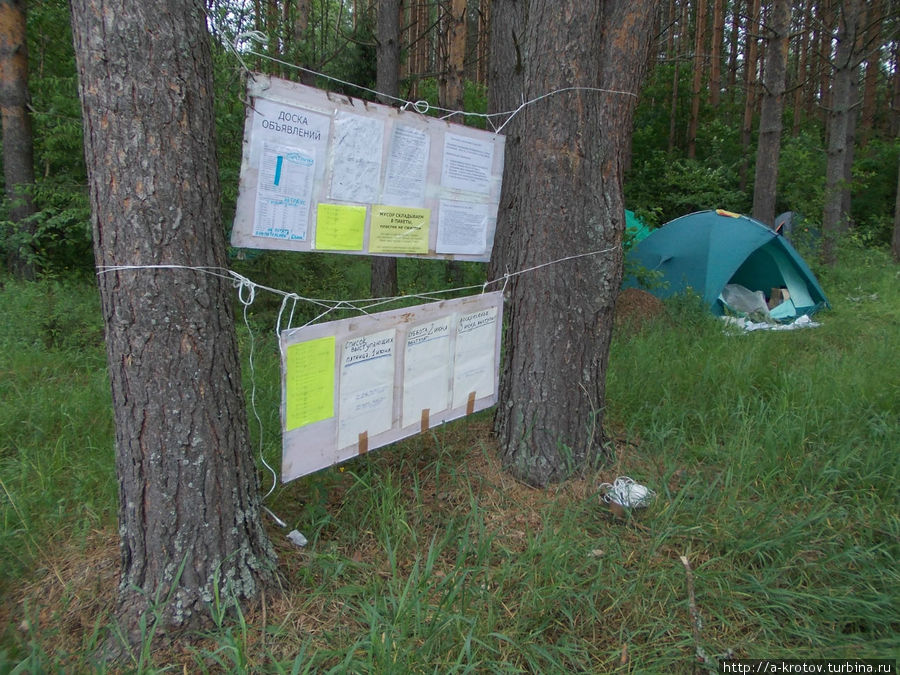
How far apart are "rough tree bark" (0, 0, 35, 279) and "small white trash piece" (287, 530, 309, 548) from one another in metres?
5.69

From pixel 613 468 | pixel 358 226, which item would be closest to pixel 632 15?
pixel 358 226

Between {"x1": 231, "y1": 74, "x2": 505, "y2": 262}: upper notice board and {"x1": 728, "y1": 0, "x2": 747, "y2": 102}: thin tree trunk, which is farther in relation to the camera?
{"x1": 728, "y1": 0, "x2": 747, "y2": 102}: thin tree trunk

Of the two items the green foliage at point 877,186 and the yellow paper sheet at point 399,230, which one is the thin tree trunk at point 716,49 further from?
the yellow paper sheet at point 399,230

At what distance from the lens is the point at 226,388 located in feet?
6.47

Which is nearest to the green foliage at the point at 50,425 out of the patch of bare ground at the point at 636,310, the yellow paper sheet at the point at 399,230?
the yellow paper sheet at the point at 399,230

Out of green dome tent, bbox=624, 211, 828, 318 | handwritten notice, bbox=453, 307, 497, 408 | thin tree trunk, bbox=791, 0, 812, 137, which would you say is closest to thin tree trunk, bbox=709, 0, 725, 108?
thin tree trunk, bbox=791, 0, 812, 137

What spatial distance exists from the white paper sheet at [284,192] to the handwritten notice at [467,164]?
2.27 ft

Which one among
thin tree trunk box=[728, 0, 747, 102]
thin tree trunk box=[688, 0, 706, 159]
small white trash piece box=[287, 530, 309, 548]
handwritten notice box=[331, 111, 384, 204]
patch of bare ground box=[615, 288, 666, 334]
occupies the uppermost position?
thin tree trunk box=[728, 0, 747, 102]

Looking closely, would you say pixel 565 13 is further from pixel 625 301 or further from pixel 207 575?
pixel 625 301

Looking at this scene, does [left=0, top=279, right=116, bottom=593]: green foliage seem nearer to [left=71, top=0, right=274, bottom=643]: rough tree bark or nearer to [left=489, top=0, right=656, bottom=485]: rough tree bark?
[left=71, top=0, right=274, bottom=643]: rough tree bark

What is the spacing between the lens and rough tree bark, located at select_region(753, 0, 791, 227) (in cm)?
899

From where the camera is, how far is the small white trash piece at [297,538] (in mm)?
2289

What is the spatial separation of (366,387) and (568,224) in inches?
45.1

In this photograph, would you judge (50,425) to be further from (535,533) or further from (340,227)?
(535,533)
